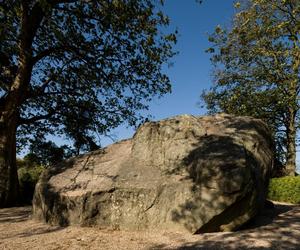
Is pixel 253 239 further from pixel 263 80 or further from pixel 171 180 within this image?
pixel 263 80

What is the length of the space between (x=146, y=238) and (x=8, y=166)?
9052 millimetres

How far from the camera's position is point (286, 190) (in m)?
15.7

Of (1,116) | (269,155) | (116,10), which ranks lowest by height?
(269,155)

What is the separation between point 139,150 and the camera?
9.37 metres

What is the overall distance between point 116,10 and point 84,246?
34.0 ft

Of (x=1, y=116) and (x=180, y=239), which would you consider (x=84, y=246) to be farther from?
(x=1, y=116)

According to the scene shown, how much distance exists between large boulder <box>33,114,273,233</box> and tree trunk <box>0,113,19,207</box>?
4.30m

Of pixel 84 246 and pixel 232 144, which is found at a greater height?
→ pixel 232 144

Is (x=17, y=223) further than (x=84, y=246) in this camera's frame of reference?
Yes

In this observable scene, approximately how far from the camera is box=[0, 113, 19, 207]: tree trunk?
43.4 feet

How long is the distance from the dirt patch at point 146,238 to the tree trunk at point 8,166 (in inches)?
210

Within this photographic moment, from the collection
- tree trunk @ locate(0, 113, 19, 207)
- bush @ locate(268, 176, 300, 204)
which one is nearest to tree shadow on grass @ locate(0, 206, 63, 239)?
tree trunk @ locate(0, 113, 19, 207)

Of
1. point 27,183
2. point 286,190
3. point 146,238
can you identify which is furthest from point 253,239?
point 27,183

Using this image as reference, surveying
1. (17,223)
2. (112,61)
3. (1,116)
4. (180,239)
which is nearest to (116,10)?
(112,61)
